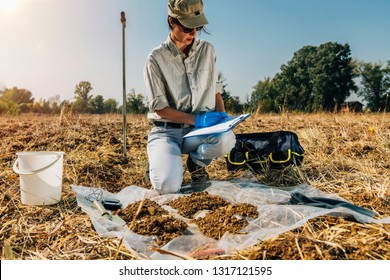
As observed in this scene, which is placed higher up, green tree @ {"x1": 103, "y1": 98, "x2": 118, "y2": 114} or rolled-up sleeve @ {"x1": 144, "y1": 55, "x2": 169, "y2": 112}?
rolled-up sleeve @ {"x1": 144, "y1": 55, "x2": 169, "y2": 112}

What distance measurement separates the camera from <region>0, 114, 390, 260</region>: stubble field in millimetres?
1704

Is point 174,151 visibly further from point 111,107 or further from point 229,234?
point 111,107

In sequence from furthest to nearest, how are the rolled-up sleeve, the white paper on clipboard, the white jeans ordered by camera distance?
the rolled-up sleeve < the white jeans < the white paper on clipboard

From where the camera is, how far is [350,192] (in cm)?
255

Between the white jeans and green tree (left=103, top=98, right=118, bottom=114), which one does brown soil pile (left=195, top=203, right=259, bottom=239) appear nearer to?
the white jeans

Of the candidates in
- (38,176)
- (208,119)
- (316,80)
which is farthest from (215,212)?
(316,80)

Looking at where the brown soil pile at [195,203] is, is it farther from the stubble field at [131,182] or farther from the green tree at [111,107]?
the green tree at [111,107]

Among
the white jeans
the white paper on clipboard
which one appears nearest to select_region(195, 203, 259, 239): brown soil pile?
the white paper on clipboard

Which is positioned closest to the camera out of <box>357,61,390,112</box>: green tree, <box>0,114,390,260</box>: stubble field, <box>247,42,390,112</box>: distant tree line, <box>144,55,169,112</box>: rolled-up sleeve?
<box>0,114,390,260</box>: stubble field

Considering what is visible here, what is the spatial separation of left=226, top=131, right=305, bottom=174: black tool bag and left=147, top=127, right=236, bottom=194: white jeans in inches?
8.9

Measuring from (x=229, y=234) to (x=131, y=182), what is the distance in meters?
1.55

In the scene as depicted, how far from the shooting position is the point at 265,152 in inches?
125

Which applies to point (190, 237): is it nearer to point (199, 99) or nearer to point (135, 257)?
point (135, 257)
